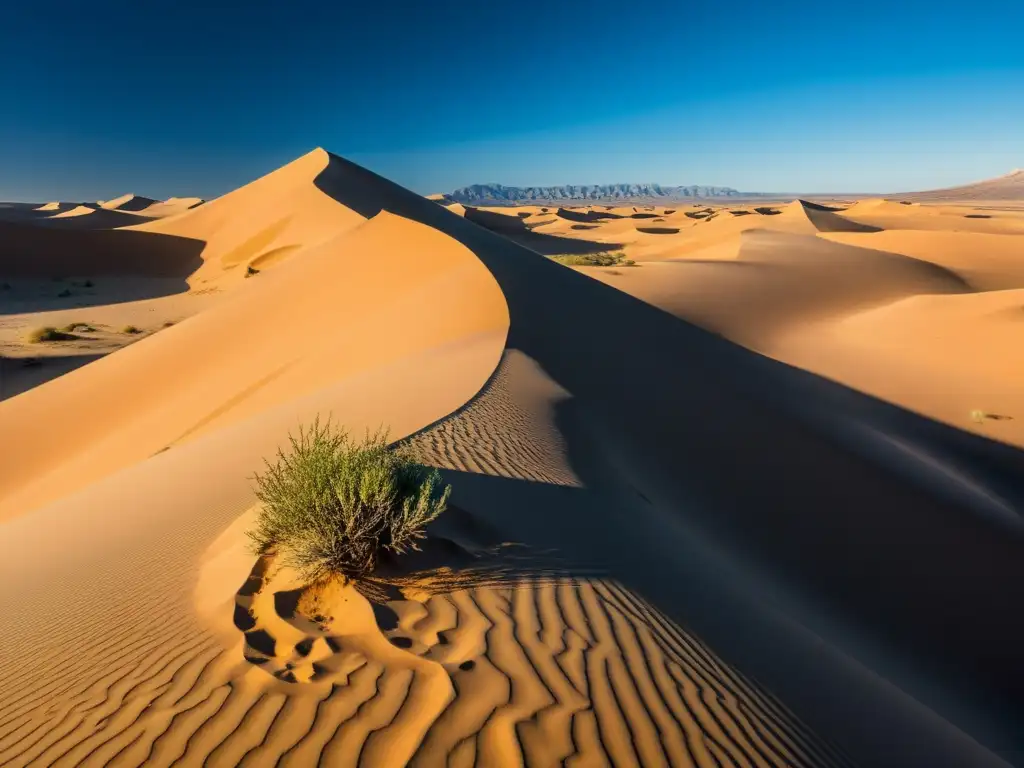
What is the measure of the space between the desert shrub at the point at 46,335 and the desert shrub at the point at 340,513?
19.7m

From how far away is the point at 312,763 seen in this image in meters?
2.34

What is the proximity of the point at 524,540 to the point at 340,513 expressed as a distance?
1.29m

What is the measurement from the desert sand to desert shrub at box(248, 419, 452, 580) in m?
0.17

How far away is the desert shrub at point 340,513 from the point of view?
3588 mm

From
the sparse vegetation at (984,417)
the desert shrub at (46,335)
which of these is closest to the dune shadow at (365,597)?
the sparse vegetation at (984,417)

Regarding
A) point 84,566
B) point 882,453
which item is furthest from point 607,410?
point 84,566

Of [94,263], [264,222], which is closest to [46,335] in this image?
[94,263]

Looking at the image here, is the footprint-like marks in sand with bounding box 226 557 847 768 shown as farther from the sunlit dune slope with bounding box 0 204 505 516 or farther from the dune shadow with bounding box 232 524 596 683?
the sunlit dune slope with bounding box 0 204 505 516

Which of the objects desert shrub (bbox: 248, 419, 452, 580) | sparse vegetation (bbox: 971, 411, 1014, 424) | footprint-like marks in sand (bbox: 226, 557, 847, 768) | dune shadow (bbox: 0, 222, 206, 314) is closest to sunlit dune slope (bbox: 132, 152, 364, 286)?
dune shadow (bbox: 0, 222, 206, 314)

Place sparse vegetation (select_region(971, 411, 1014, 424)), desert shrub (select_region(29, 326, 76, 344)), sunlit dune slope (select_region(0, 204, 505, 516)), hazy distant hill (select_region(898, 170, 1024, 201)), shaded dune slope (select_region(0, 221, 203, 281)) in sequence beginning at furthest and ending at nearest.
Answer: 1. hazy distant hill (select_region(898, 170, 1024, 201))
2. shaded dune slope (select_region(0, 221, 203, 281))
3. desert shrub (select_region(29, 326, 76, 344))
4. sparse vegetation (select_region(971, 411, 1014, 424))
5. sunlit dune slope (select_region(0, 204, 505, 516))

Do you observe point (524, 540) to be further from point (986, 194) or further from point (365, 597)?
point (986, 194)

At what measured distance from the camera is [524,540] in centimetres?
430

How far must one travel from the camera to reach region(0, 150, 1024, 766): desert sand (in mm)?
2701

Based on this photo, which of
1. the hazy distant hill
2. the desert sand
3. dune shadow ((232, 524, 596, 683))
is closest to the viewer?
the desert sand
